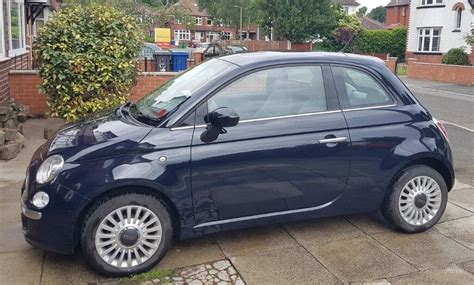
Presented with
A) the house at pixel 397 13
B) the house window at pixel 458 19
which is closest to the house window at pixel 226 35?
the house at pixel 397 13

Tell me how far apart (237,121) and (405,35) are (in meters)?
39.7

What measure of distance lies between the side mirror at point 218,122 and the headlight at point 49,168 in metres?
1.05

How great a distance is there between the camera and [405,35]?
39969 millimetres

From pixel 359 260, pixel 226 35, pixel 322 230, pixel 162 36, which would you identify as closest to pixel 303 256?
pixel 359 260

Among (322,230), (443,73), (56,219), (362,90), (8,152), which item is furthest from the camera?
(443,73)

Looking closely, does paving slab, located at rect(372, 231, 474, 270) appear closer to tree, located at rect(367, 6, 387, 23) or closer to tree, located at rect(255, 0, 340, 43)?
tree, located at rect(255, 0, 340, 43)

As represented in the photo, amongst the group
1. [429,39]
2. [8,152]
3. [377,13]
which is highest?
[377,13]

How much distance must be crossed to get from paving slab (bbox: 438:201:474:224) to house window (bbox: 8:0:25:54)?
363 inches

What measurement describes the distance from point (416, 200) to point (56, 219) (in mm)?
3042

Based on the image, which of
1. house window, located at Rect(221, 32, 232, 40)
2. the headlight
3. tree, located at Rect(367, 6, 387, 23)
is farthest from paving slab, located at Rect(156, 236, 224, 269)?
tree, located at Rect(367, 6, 387, 23)

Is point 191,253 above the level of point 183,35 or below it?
below

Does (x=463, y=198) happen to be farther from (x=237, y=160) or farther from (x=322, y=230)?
(x=237, y=160)

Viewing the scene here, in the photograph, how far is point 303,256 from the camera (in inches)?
157

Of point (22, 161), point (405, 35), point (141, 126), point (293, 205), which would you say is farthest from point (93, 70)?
point (405, 35)
